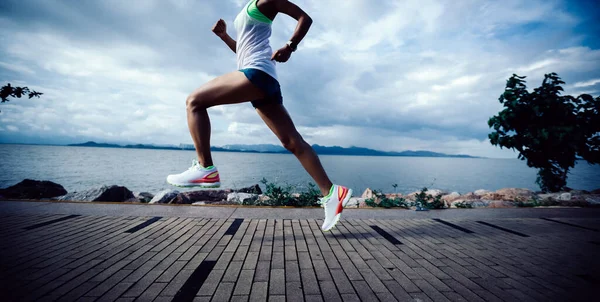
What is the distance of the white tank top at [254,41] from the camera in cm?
225

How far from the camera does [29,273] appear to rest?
5.86 ft

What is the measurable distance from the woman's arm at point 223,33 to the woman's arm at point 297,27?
0.80 metres

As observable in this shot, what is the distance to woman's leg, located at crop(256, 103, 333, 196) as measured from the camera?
255 centimetres

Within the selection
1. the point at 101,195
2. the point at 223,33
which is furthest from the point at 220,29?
the point at 101,195

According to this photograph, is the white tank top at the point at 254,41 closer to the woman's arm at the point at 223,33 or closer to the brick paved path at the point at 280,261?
the woman's arm at the point at 223,33

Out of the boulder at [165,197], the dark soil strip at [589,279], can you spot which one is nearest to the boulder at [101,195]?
the boulder at [165,197]

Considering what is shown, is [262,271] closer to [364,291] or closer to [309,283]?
[309,283]

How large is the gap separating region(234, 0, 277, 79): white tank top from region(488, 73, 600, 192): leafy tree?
10.6 meters

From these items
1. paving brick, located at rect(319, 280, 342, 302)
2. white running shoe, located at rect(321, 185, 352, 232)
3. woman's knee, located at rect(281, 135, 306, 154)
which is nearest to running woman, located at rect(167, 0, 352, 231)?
woman's knee, located at rect(281, 135, 306, 154)

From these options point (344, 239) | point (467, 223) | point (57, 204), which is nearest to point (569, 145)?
point (467, 223)

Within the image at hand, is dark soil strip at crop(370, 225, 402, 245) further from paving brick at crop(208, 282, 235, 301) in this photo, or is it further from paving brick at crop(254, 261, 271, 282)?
paving brick at crop(208, 282, 235, 301)

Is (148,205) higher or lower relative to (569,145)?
lower

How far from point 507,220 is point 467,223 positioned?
0.91 m

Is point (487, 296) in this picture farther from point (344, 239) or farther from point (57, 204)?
point (57, 204)
